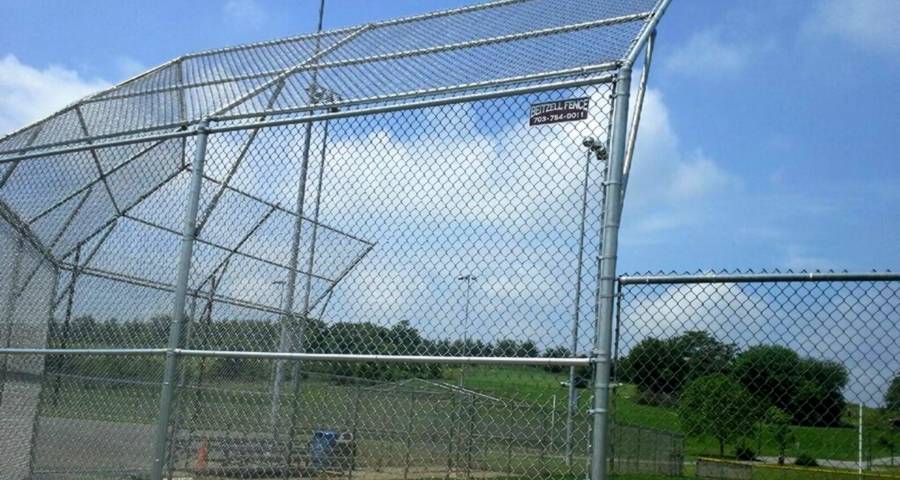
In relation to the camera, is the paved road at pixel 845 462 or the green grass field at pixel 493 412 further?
the green grass field at pixel 493 412

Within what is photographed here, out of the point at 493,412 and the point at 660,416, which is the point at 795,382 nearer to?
the point at 660,416

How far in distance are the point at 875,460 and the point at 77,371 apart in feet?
22.2

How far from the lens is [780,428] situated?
3688 millimetres

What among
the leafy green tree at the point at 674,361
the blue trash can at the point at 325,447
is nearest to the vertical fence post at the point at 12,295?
the blue trash can at the point at 325,447

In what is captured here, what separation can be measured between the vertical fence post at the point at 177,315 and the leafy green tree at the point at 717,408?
10.0 feet

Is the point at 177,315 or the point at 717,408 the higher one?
the point at 177,315

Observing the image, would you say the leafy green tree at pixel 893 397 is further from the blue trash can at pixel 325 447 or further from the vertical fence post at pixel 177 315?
the vertical fence post at pixel 177 315

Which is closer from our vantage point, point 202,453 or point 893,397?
point 893,397

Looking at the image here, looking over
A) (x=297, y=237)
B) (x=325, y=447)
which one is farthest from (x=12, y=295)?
(x=325, y=447)

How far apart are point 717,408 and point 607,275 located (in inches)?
28.6

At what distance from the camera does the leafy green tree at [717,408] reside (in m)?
3.75

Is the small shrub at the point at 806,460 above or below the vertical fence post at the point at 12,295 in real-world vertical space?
below

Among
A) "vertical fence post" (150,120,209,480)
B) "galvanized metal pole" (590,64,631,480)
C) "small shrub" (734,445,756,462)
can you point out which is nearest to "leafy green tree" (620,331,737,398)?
"galvanized metal pole" (590,64,631,480)

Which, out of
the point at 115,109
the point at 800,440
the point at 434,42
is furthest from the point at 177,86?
the point at 800,440
